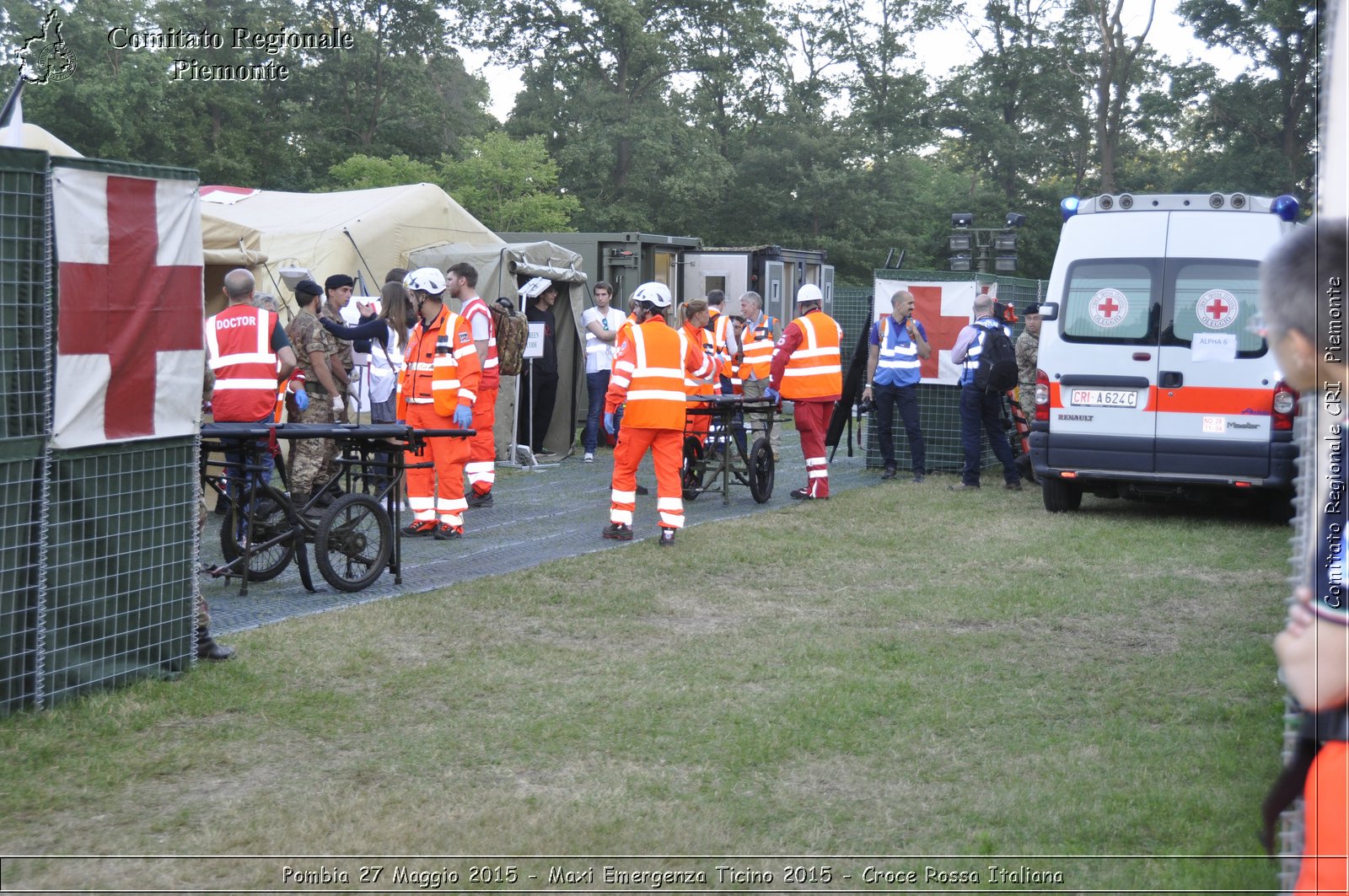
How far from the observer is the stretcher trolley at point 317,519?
8453mm

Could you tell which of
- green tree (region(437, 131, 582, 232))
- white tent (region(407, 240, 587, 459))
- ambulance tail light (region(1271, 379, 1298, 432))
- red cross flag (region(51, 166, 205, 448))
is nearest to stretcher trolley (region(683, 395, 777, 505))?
white tent (region(407, 240, 587, 459))

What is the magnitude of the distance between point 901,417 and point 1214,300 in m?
4.87

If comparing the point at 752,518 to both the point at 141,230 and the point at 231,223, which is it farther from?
the point at 141,230

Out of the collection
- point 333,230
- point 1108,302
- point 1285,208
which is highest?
point 1285,208

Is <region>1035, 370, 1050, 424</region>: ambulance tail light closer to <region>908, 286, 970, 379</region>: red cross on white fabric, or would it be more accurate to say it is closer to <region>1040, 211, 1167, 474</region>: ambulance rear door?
<region>1040, 211, 1167, 474</region>: ambulance rear door

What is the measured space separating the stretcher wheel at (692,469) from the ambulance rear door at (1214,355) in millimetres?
4358

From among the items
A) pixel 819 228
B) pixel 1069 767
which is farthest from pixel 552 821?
pixel 819 228

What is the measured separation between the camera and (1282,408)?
11.5 m

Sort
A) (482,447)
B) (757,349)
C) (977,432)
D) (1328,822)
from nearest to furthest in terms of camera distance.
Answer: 1. (1328,822)
2. (482,447)
3. (977,432)
4. (757,349)

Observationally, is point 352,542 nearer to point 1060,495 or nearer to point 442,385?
point 442,385

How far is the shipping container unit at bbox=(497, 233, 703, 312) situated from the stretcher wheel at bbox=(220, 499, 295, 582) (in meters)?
11.2

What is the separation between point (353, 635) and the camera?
24.6 feet

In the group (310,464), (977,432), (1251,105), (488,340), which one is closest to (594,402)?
(977,432)

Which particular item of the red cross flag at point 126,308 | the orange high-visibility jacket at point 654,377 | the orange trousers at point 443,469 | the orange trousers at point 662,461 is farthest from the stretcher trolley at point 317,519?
the orange trousers at point 662,461
